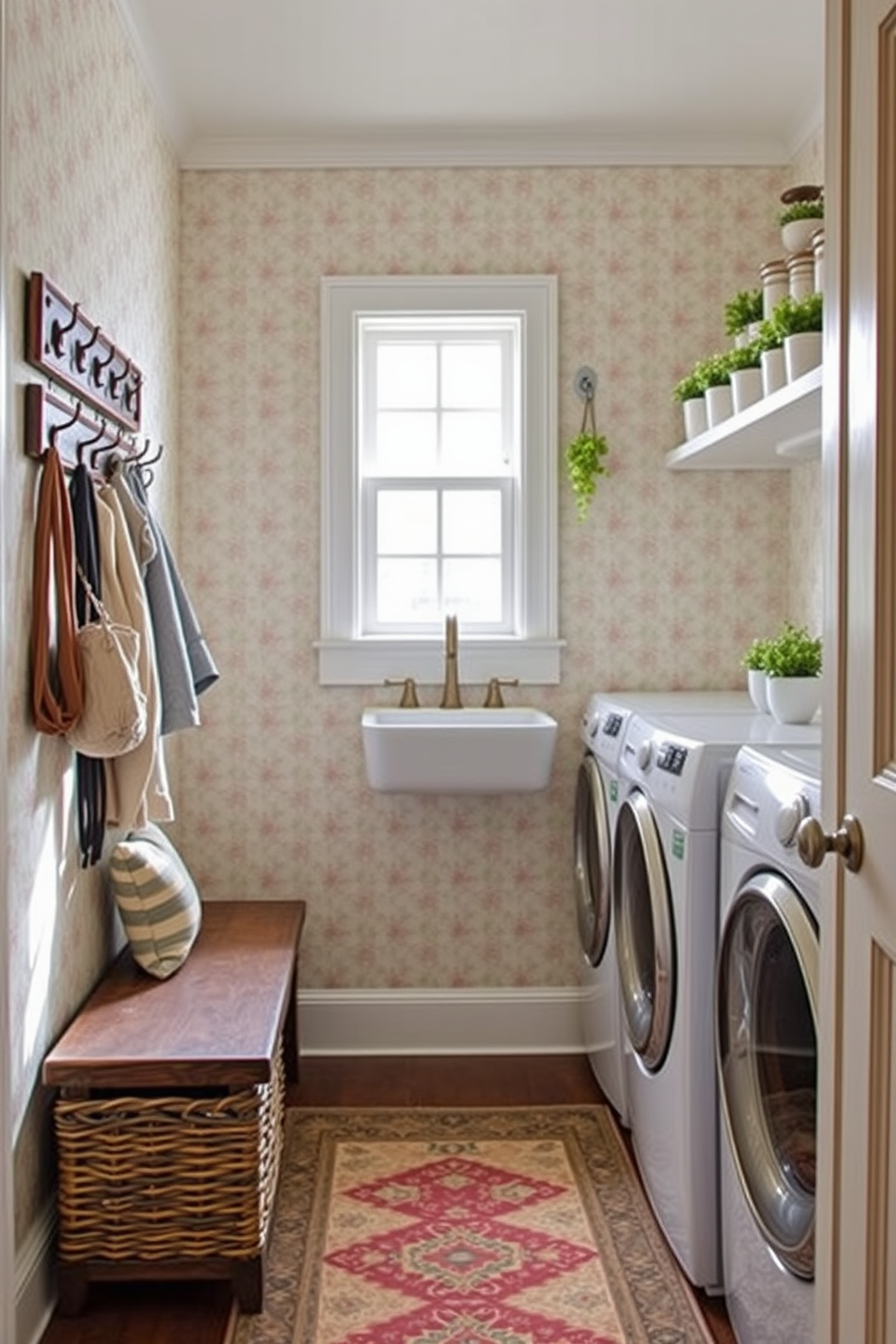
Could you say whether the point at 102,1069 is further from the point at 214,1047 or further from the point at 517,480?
the point at 517,480

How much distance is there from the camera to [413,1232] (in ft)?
7.84

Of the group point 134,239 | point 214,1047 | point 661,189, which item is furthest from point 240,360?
point 214,1047

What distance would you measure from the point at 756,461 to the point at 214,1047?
2148 millimetres

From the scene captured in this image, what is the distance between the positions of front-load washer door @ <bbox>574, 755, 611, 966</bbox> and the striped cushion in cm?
101

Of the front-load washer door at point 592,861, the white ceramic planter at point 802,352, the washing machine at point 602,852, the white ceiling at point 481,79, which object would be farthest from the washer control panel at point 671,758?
the white ceiling at point 481,79

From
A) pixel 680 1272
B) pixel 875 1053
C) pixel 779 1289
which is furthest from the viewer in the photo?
pixel 680 1272

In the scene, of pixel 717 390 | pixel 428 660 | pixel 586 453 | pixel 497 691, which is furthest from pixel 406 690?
pixel 717 390

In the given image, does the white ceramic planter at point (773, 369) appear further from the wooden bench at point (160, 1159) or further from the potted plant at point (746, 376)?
the wooden bench at point (160, 1159)

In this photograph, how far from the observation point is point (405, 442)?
345cm

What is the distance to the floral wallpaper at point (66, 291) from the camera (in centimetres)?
193

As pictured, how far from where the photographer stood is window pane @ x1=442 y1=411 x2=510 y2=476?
11.3 feet

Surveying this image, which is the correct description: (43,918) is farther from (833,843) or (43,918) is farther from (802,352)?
(802,352)

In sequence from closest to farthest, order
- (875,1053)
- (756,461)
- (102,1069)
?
(875,1053)
(102,1069)
(756,461)

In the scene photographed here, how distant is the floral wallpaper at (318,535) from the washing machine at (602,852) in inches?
6.7
